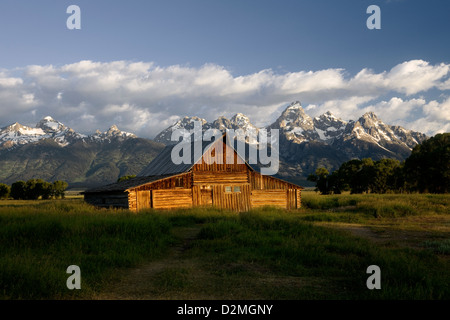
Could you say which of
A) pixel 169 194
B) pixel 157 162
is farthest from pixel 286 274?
pixel 157 162

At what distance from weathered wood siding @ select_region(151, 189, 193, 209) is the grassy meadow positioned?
40.2ft

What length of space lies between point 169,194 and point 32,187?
6963 cm

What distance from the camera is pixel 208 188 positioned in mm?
30438

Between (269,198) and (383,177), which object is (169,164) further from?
(383,177)

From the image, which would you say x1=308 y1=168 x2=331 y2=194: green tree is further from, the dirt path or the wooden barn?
the dirt path

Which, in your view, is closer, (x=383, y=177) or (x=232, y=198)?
(x=232, y=198)

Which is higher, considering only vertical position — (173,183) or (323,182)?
(173,183)

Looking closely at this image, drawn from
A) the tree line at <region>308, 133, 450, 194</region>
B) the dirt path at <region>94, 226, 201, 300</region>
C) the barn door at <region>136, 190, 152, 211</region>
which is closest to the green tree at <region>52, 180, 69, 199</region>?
the tree line at <region>308, 133, 450, 194</region>

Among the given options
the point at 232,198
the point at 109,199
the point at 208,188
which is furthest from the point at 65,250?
the point at 109,199

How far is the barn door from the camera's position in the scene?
90.0 feet

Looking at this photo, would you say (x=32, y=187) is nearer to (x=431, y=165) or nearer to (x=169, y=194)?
(x=169, y=194)

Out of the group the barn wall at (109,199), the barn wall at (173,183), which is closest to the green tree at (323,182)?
the barn wall at (173,183)

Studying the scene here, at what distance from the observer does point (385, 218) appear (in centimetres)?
2392

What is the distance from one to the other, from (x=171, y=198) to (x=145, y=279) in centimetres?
2070
